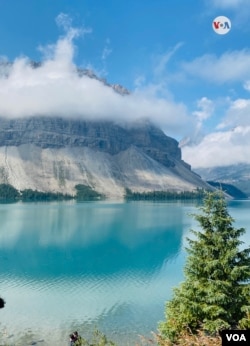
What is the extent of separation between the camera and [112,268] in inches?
3086

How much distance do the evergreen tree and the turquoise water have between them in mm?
3783

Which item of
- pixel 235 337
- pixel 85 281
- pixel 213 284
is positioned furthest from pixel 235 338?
pixel 85 281

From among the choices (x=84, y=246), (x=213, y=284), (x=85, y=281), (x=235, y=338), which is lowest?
(x=85, y=281)

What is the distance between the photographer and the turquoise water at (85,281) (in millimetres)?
45625

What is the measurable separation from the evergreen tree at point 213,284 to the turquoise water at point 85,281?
12.4 ft

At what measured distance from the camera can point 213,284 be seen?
2403 cm

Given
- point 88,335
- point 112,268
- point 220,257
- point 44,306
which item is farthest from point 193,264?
point 112,268

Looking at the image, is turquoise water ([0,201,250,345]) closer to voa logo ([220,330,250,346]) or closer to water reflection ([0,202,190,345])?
water reflection ([0,202,190,345])

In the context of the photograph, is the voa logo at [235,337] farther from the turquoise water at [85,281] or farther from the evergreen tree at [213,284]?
the turquoise water at [85,281]

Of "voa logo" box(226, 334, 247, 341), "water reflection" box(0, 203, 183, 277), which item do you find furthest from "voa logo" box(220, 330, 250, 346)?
"water reflection" box(0, 203, 183, 277)

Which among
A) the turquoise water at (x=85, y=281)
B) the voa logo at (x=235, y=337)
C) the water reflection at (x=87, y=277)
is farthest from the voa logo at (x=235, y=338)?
the water reflection at (x=87, y=277)

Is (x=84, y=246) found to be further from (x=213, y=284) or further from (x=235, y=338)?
(x=235, y=338)

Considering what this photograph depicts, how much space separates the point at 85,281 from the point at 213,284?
47054 mm

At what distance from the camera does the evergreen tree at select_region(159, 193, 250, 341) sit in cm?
2369
